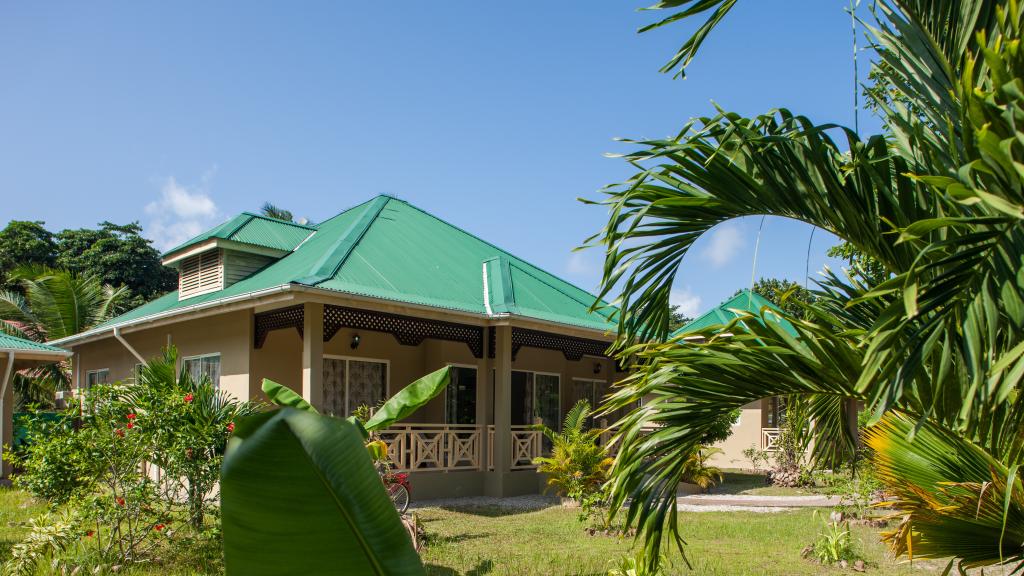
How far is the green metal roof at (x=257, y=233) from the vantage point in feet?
48.4

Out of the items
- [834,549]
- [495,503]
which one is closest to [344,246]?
[495,503]

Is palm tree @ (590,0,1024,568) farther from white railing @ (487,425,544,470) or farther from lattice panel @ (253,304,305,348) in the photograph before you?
white railing @ (487,425,544,470)

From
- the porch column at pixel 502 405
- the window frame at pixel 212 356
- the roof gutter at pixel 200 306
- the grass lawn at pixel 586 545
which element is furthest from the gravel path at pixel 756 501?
the window frame at pixel 212 356

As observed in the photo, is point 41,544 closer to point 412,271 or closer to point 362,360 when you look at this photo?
point 412,271

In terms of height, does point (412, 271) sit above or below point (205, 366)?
above

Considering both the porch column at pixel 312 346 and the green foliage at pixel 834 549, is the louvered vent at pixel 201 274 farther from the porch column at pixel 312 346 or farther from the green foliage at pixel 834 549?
the green foliage at pixel 834 549

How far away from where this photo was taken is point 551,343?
589 inches

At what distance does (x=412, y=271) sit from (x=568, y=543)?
248 inches

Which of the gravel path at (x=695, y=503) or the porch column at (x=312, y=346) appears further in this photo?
the gravel path at (x=695, y=503)

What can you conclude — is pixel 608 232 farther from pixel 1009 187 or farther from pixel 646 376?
pixel 1009 187

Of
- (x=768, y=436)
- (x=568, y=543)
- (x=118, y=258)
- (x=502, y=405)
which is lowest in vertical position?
(x=568, y=543)

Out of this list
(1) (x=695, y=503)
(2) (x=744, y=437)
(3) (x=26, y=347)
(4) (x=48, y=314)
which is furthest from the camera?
(4) (x=48, y=314)

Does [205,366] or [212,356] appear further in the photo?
[205,366]

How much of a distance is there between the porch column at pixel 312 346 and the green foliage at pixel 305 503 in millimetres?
10077
